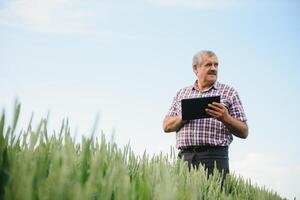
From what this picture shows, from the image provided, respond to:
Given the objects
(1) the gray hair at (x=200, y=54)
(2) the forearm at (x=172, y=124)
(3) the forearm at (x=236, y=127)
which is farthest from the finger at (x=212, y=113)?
(1) the gray hair at (x=200, y=54)

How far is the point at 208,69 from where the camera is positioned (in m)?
5.48

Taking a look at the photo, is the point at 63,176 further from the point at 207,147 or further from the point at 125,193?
the point at 207,147

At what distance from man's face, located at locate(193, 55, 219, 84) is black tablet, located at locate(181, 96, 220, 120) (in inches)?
33.2

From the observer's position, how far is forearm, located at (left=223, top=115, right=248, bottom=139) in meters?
4.83

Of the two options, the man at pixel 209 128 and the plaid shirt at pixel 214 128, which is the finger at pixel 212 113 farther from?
the plaid shirt at pixel 214 128

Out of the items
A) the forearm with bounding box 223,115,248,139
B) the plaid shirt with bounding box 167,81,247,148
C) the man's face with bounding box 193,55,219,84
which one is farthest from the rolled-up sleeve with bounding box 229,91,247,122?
the man's face with bounding box 193,55,219,84

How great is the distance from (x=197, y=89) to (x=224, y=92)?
1.38 ft

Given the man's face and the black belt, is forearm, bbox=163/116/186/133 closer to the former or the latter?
the black belt

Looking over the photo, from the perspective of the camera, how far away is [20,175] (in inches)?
54.1

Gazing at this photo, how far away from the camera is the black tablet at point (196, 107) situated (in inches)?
183

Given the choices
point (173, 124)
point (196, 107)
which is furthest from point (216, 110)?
point (173, 124)

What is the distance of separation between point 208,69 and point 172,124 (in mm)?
892

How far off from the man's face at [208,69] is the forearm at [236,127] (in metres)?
0.76

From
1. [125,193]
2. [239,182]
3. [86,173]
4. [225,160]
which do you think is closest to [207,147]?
[225,160]
